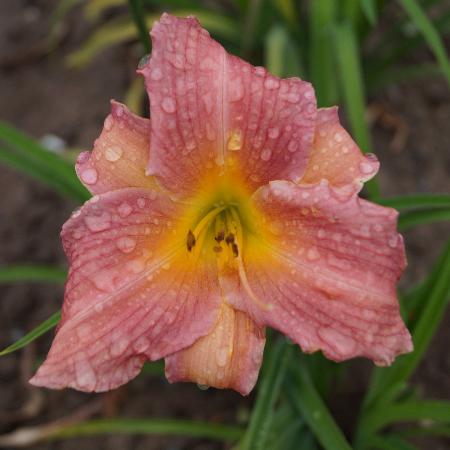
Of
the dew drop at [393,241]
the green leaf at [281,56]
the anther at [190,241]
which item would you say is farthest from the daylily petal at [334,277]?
the green leaf at [281,56]

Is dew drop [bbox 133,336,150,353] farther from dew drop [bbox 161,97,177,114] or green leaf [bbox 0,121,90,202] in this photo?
green leaf [bbox 0,121,90,202]

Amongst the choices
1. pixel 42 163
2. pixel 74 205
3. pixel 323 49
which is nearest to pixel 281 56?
pixel 323 49

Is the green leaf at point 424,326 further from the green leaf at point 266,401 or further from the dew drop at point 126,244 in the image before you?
the dew drop at point 126,244

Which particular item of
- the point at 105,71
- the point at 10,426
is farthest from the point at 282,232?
the point at 105,71

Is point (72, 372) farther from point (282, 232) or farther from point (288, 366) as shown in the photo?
point (288, 366)

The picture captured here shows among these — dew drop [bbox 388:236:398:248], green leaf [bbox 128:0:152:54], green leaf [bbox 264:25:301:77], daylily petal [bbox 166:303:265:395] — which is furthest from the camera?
green leaf [bbox 264:25:301:77]

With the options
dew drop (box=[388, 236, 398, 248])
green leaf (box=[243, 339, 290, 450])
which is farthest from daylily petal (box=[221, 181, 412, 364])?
green leaf (box=[243, 339, 290, 450])
